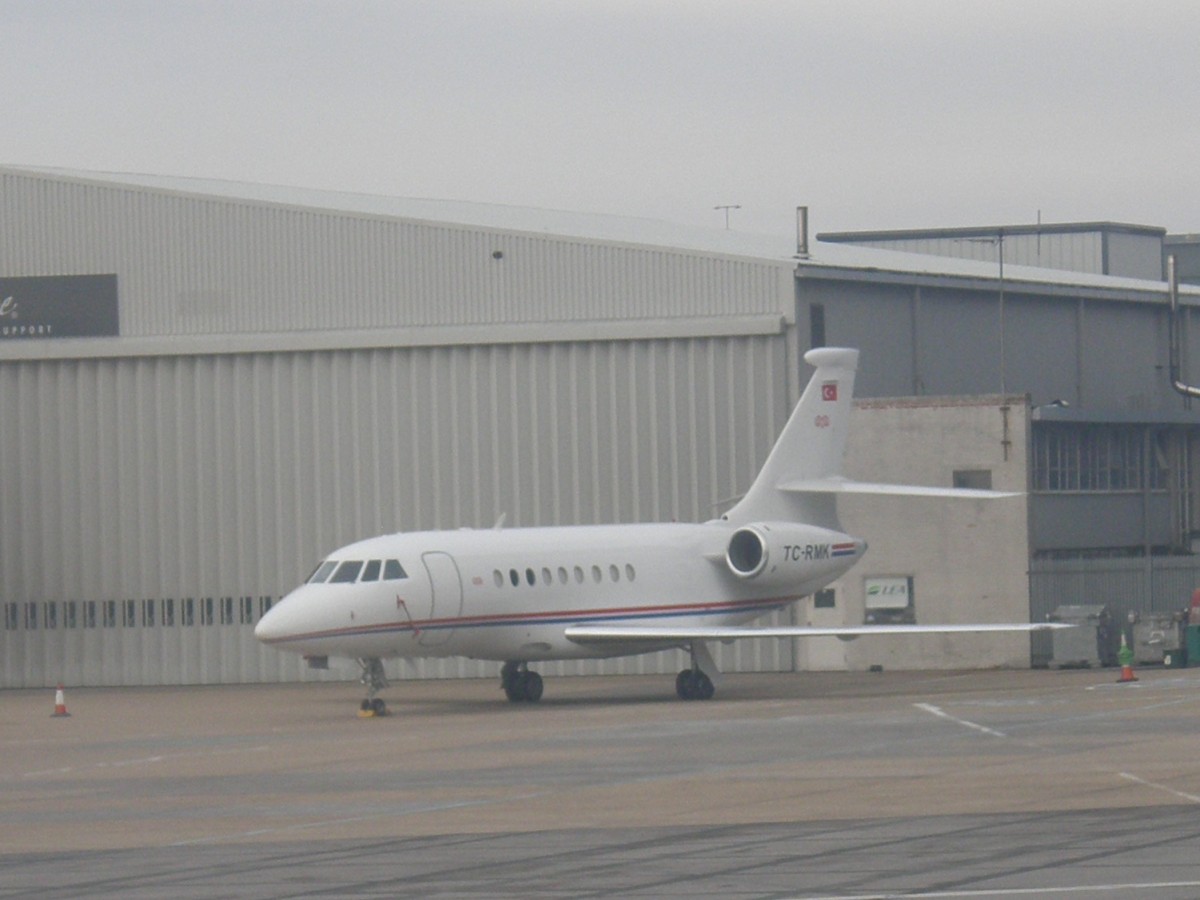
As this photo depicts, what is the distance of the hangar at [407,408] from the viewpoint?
42.6 meters

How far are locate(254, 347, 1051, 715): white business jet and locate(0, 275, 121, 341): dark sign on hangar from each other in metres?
11.9

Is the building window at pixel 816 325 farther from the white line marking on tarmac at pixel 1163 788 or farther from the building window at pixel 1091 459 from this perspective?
the white line marking on tarmac at pixel 1163 788

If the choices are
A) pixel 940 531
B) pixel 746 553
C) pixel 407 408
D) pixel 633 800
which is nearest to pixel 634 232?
pixel 407 408

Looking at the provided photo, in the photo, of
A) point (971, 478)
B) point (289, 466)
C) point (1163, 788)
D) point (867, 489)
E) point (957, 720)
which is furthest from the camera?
point (289, 466)

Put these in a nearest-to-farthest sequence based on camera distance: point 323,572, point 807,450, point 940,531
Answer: point 323,572 < point 807,450 < point 940,531

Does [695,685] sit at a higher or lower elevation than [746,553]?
lower

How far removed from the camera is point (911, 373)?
45875mm

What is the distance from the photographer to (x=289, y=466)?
44.9 m

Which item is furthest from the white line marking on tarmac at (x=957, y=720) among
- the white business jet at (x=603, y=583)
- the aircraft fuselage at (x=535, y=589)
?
the aircraft fuselage at (x=535, y=589)

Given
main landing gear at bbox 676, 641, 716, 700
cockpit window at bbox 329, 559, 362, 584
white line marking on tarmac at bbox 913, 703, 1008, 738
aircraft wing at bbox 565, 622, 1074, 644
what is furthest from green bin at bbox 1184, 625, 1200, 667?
cockpit window at bbox 329, 559, 362, 584

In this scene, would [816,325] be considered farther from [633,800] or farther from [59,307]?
[633,800]

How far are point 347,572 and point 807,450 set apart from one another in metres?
8.99

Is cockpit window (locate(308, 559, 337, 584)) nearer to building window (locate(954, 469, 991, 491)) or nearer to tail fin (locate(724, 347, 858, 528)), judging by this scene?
tail fin (locate(724, 347, 858, 528))

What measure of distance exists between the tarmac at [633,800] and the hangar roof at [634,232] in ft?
41.0
